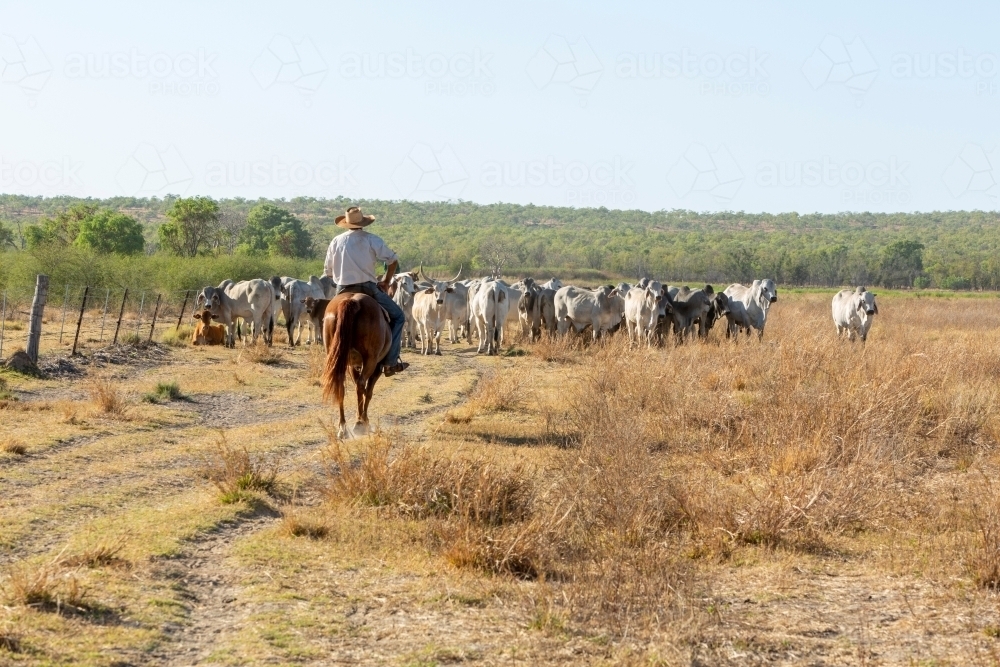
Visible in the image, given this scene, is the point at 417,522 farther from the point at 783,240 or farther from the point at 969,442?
the point at 783,240

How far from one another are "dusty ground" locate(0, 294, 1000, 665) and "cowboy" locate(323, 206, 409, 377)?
201cm

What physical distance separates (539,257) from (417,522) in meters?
98.9

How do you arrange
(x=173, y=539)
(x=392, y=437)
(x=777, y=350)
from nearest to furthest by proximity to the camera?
(x=173, y=539)
(x=392, y=437)
(x=777, y=350)

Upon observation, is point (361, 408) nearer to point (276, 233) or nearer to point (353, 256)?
point (353, 256)

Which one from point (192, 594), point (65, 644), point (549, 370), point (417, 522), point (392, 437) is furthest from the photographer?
point (549, 370)

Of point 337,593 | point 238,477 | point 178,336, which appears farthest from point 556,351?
point 337,593

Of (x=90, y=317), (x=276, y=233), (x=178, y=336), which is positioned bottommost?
(x=90, y=317)

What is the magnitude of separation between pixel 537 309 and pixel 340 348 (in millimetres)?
18098

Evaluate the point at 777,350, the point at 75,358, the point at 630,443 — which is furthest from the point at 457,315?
the point at 630,443

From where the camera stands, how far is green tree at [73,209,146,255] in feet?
180

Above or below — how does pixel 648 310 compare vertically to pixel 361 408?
above

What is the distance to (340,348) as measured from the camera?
11.8m

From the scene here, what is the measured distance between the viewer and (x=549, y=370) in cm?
2211

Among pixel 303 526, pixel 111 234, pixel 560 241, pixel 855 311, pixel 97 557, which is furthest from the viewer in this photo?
pixel 560 241
